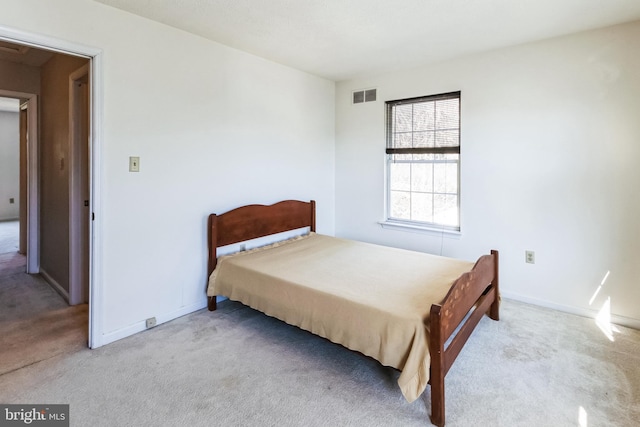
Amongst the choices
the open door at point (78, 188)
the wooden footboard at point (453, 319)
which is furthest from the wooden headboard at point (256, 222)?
the wooden footboard at point (453, 319)

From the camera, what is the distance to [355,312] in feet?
6.79

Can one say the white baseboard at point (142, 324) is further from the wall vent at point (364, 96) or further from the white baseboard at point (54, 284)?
the wall vent at point (364, 96)

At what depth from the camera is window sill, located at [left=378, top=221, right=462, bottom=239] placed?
3.68 metres

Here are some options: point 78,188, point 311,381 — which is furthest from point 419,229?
point 78,188

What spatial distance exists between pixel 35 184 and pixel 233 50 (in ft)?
9.67

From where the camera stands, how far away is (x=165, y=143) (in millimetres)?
2799

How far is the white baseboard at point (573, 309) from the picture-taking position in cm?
279

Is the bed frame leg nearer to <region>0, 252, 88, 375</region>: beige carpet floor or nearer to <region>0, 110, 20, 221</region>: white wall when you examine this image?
<region>0, 252, 88, 375</region>: beige carpet floor

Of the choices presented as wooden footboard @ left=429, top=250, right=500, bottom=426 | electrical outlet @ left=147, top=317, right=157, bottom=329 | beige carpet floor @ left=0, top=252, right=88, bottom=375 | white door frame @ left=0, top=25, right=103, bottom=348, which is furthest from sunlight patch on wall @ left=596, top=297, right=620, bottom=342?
beige carpet floor @ left=0, top=252, right=88, bottom=375

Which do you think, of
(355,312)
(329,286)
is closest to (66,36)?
(329,286)

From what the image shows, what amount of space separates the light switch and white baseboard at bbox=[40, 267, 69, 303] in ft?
5.45

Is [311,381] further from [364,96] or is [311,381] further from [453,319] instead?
[364,96]

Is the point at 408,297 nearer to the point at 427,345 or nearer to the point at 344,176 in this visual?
the point at 427,345

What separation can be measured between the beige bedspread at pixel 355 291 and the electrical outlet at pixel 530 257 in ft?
2.60
